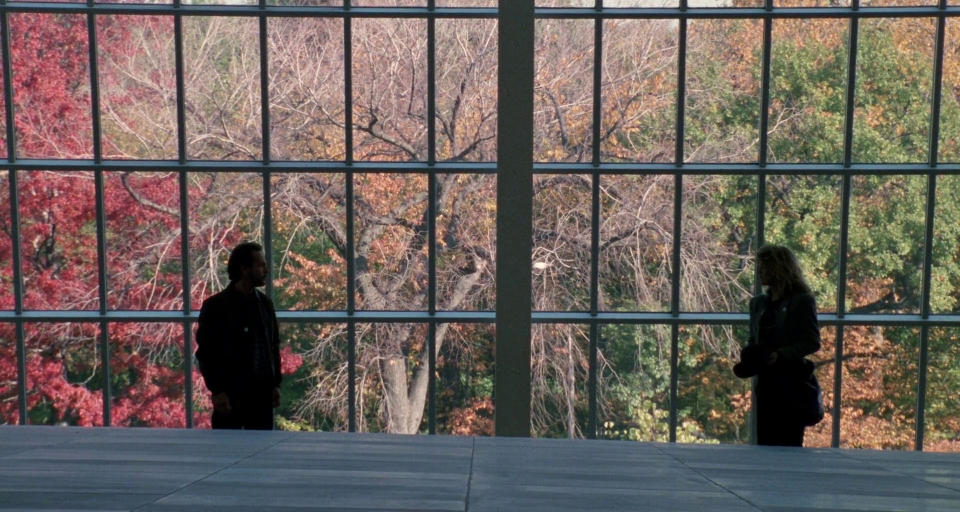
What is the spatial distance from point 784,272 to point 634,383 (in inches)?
133

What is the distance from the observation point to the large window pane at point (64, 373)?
25.5 ft

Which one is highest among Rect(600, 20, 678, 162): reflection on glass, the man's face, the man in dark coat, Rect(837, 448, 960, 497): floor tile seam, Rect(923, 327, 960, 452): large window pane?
Rect(600, 20, 678, 162): reflection on glass

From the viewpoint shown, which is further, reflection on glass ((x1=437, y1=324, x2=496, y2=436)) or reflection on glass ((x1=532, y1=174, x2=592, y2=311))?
reflection on glass ((x1=532, y1=174, x2=592, y2=311))

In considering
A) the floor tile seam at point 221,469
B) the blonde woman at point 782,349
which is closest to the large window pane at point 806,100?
the blonde woman at point 782,349

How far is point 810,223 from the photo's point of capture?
7.18 meters

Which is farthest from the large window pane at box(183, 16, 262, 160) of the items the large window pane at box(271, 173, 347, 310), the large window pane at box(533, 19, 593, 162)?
the large window pane at box(533, 19, 593, 162)

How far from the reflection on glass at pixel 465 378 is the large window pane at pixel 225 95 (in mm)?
2438

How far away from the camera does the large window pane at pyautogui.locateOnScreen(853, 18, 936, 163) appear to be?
7305 mm

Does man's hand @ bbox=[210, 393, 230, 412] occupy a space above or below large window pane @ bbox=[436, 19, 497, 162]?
below

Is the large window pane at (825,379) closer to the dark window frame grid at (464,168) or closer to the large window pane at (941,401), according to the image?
the large window pane at (941,401)

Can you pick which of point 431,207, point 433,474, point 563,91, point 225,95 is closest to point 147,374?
point 225,95

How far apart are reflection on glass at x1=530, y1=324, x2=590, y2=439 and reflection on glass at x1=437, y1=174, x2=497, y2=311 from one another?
1.78ft

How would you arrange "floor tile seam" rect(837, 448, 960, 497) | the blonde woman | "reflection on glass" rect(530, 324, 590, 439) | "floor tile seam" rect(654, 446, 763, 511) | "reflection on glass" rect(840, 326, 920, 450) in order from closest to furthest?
"floor tile seam" rect(654, 446, 763, 511), "floor tile seam" rect(837, 448, 960, 497), the blonde woman, "reflection on glass" rect(530, 324, 590, 439), "reflection on glass" rect(840, 326, 920, 450)

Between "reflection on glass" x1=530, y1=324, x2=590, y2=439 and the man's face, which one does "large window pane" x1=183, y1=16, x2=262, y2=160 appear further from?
the man's face
